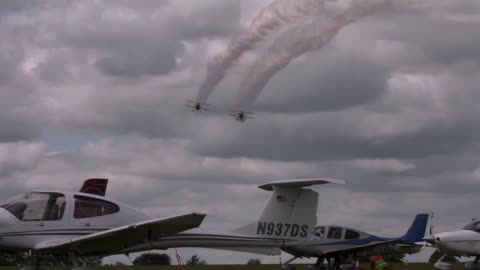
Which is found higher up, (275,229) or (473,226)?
(473,226)

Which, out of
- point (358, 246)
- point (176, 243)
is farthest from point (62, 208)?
point (358, 246)

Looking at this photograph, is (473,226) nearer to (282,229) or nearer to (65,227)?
(282,229)

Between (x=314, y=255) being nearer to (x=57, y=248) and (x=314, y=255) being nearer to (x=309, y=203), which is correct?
(x=309, y=203)

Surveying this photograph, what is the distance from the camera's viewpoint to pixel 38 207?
68.4ft

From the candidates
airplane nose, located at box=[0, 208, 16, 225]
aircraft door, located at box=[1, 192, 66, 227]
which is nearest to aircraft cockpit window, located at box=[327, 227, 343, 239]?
aircraft door, located at box=[1, 192, 66, 227]

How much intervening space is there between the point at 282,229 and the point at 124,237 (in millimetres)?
4772

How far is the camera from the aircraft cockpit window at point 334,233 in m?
33.8

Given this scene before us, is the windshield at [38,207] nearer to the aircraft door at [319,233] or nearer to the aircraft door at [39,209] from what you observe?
the aircraft door at [39,209]

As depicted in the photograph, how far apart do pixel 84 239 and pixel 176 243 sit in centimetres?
344

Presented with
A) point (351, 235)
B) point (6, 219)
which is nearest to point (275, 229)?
point (6, 219)

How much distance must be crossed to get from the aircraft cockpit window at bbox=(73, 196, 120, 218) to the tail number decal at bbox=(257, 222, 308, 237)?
3.95 meters

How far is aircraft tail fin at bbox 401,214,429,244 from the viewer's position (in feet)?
139

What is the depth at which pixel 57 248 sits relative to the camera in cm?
2027

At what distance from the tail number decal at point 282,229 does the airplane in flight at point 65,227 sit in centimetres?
319
